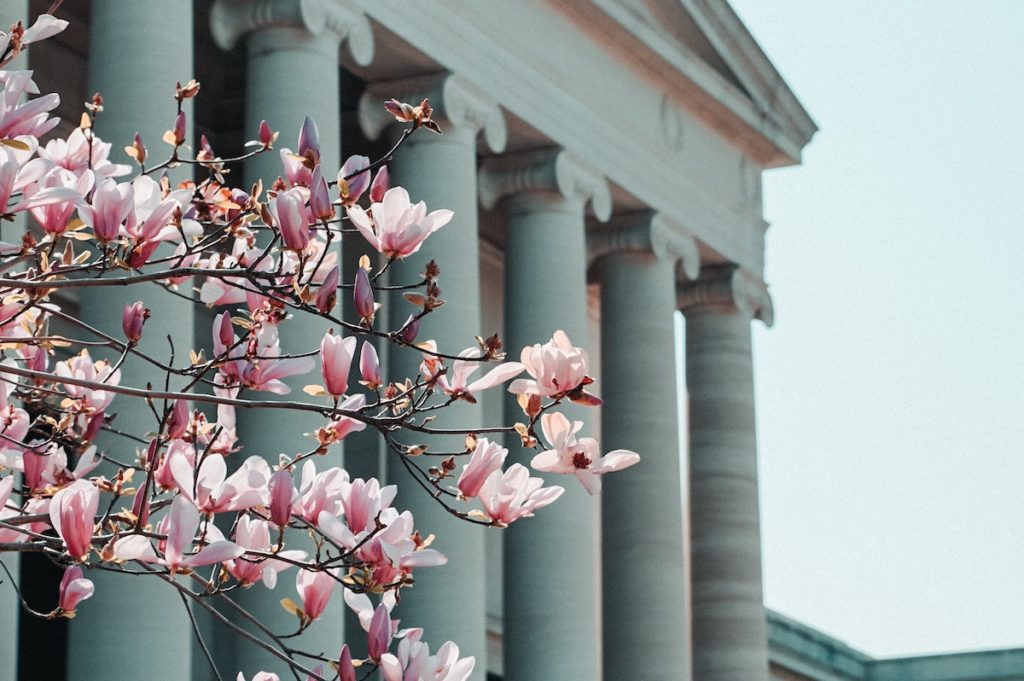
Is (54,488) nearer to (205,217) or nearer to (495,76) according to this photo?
(205,217)

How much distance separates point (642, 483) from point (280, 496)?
2042 inches

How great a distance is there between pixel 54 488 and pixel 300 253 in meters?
4.45

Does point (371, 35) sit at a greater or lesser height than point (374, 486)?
greater

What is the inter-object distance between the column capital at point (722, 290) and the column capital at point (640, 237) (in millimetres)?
4476

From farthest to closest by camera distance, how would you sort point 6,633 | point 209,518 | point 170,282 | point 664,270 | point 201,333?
point 664,270 → point 201,333 → point 6,633 → point 170,282 → point 209,518

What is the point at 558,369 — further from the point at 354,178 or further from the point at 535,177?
the point at 535,177

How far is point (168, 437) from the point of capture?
17.7 meters

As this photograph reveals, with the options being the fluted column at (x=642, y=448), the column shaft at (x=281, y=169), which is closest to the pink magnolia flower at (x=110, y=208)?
the column shaft at (x=281, y=169)

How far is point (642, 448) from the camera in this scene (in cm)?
6806

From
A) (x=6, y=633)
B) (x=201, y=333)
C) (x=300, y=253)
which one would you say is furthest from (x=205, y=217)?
(x=201, y=333)

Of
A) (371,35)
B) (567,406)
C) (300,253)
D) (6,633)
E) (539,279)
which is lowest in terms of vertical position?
(6,633)

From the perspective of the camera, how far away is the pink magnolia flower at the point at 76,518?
14.2 meters

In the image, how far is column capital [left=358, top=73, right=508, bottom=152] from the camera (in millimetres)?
57156

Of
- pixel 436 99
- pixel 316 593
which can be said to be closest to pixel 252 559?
pixel 316 593
